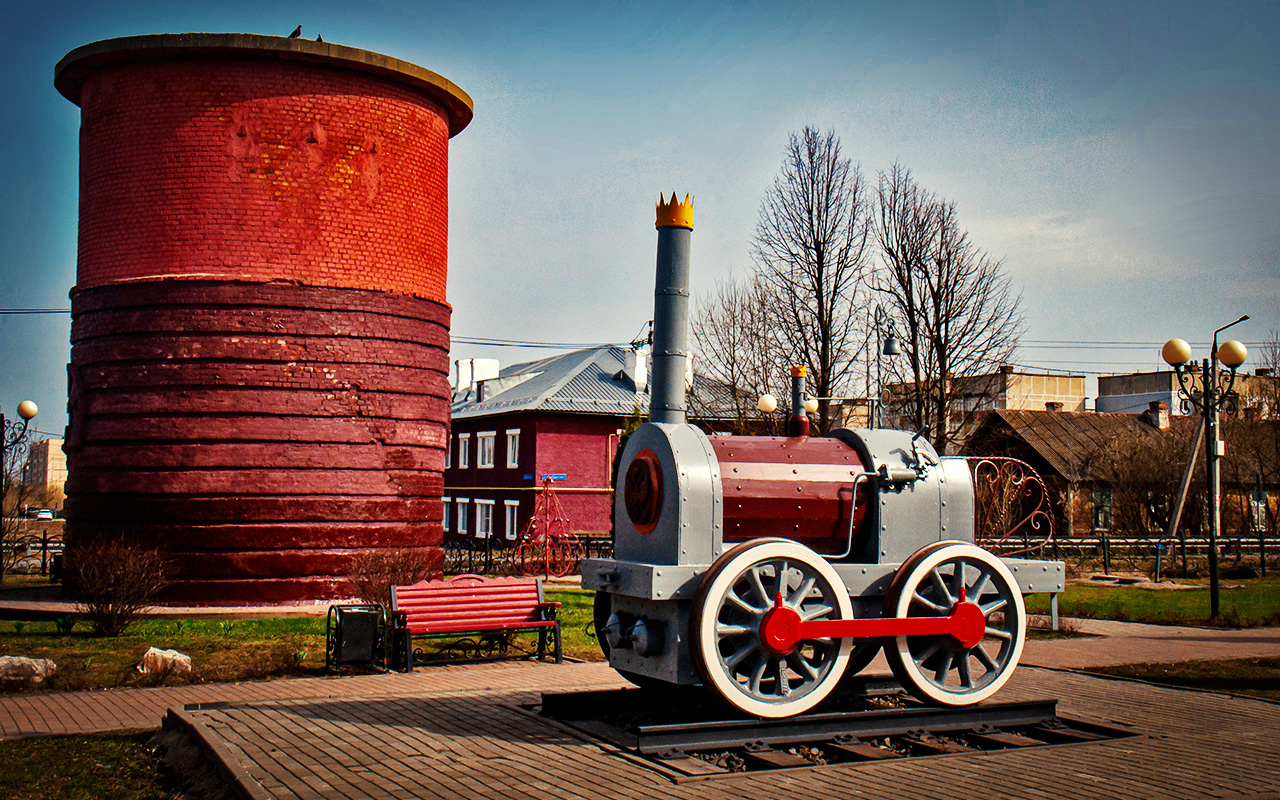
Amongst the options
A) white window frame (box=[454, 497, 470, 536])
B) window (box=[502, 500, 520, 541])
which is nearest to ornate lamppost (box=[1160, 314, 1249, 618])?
window (box=[502, 500, 520, 541])

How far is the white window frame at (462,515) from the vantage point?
1763 inches

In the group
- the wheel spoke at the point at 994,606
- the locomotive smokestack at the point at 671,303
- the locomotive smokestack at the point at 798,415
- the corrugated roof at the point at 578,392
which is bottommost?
the wheel spoke at the point at 994,606

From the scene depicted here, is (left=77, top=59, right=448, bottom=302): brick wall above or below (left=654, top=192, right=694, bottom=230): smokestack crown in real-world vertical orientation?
above

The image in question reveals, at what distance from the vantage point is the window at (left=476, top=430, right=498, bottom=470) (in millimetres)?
43156

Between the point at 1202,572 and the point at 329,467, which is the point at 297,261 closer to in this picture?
the point at 329,467

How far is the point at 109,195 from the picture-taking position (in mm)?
18641

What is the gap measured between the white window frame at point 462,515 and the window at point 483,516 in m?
1.11

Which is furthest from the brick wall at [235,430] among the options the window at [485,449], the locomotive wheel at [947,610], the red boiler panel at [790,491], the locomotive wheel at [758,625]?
the window at [485,449]

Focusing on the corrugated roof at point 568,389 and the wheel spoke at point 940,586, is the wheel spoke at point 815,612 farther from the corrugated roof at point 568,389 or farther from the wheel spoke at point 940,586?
the corrugated roof at point 568,389

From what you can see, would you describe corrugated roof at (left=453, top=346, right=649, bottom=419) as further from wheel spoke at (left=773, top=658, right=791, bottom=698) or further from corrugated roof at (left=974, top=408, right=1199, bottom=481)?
wheel spoke at (left=773, top=658, right=791, bottom=698)

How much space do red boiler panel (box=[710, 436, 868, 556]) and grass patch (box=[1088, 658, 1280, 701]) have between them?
449cm

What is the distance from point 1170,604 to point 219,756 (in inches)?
728

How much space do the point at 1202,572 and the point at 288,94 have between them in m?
24.4

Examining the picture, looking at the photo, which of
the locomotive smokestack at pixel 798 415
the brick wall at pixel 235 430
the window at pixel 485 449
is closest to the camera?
the locomotive smokestack at pixel 798 415
